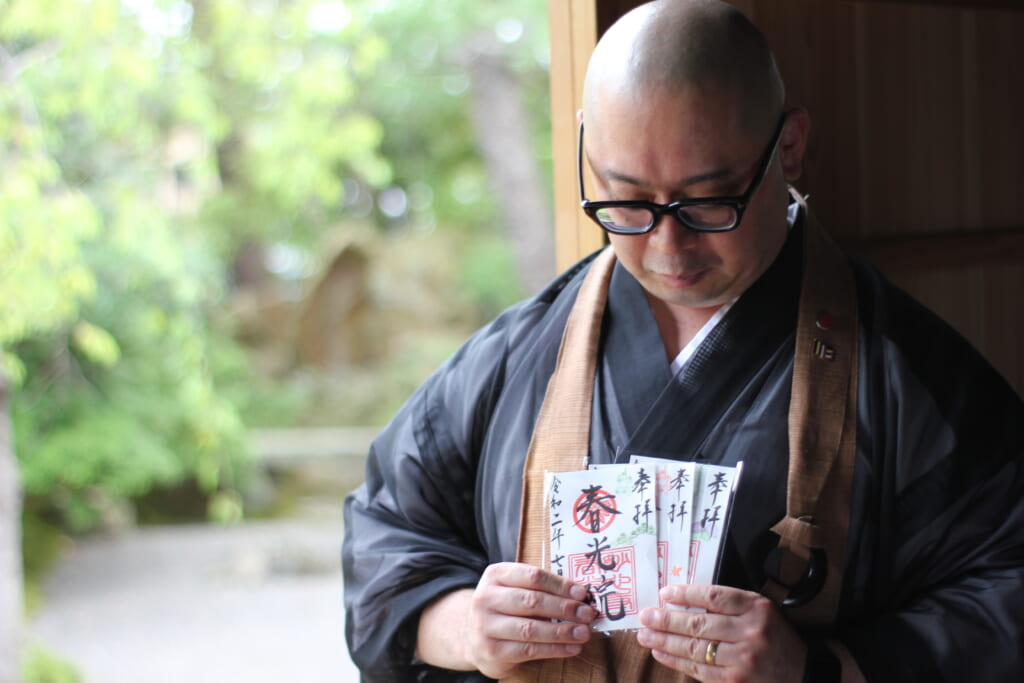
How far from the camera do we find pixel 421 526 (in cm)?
129

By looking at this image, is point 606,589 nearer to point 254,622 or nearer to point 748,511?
point 748,511

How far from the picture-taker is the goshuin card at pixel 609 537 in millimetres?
1061

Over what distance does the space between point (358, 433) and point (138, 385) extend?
2.64 metres

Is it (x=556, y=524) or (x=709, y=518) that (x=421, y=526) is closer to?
(x=556, y=524)

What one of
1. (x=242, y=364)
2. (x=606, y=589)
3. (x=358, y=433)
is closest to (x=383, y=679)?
(x=606, y=589)

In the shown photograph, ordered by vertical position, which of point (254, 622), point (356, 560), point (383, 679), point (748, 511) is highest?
point (748, 511)

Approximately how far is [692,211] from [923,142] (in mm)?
977

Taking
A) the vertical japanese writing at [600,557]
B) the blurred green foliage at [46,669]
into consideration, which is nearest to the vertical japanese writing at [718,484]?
the vertical japanese writing at [600,557]

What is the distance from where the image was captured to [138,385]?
6.00m

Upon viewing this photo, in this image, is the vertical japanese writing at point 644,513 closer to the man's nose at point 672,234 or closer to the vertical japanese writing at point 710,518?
the vertical japanese writing at point 710,518

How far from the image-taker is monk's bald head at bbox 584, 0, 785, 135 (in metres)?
1.04

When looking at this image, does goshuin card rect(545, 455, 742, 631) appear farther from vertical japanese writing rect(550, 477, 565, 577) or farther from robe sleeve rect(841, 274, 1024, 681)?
robe sleeve rect(841, 274, 1024, 681)

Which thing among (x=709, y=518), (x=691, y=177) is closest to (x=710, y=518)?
(x=709, y=518)

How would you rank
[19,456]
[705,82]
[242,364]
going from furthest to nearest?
[242,364]
[19,456]
[705,82]
